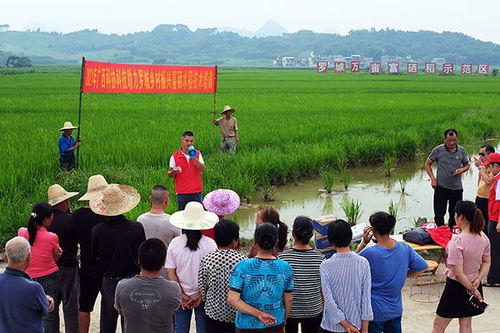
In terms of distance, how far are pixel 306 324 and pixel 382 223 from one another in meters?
0.75

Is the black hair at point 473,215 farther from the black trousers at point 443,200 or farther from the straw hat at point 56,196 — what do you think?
the black trousers at point 443,200

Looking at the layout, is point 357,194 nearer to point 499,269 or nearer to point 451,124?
point 499,269

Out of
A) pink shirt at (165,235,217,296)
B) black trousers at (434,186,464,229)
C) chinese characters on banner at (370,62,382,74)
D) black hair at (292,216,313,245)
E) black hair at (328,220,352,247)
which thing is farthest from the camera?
chinese characters on banner at (370,62,382,74)

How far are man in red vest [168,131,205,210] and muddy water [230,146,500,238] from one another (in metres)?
1.44

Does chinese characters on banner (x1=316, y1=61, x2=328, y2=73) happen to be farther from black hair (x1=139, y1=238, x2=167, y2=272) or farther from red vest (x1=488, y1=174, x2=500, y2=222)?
black hair (x1=139, y1=238, x2=167, y2=272)

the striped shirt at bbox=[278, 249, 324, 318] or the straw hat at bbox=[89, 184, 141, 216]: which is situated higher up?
the straw hat at bbox=[89, 184, 141, 216]

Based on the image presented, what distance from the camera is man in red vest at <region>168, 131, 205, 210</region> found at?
20.2 feet

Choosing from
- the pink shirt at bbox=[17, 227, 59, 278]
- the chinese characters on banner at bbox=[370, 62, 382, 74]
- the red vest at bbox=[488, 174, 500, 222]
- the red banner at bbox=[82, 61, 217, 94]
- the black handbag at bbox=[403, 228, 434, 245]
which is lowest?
the black handbag at bbox=[403, 228, 434, 245]

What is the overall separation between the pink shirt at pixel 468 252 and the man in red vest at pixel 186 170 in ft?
10.4

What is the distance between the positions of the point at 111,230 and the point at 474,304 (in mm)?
2428

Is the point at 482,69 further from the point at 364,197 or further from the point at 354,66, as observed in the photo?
the point at 364,197

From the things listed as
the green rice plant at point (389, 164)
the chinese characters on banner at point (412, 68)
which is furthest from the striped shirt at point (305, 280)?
the chinese characters on banner at point (412, 68)

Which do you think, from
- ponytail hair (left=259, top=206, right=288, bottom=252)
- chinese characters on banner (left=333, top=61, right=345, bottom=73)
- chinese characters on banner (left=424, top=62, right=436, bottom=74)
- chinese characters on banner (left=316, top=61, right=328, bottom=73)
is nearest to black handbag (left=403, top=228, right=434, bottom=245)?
ponytail hair (left=259, top=206, right=288, bottom=252)

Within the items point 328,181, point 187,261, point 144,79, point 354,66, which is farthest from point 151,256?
point 354,66
